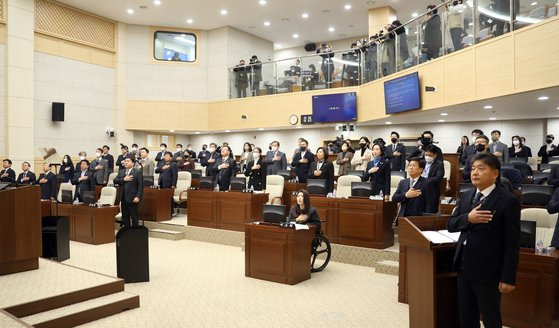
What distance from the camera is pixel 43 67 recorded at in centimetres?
1419

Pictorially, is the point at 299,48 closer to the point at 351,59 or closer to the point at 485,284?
the point at 351,59

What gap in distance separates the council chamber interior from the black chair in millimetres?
19

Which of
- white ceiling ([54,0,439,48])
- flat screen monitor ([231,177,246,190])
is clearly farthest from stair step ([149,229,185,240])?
white ceiling ([54,0,439,48])

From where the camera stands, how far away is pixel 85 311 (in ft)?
14.6

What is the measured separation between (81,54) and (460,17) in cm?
1287

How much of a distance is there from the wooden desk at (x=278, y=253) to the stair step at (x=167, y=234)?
3.50m

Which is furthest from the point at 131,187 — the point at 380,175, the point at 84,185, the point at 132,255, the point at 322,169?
the point at 380,175

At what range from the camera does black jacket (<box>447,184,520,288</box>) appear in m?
2.71

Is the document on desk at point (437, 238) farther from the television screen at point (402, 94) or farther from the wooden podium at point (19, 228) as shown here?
the television screen at point (402, 94)

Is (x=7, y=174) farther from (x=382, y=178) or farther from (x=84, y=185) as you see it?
(x=382, y=178)

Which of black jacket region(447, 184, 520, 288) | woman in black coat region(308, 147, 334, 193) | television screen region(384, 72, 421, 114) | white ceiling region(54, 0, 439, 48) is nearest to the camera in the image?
black jacket region(447, 184, 520, 288)

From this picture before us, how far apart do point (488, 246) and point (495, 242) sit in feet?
0.17

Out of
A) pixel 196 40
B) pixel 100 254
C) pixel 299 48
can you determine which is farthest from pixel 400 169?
pixel 299 48

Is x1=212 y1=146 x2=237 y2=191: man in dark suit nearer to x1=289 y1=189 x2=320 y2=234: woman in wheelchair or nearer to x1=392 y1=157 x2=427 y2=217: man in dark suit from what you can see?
x1=289 y1=189 x2=320 y2=234: woman in wheelchair
